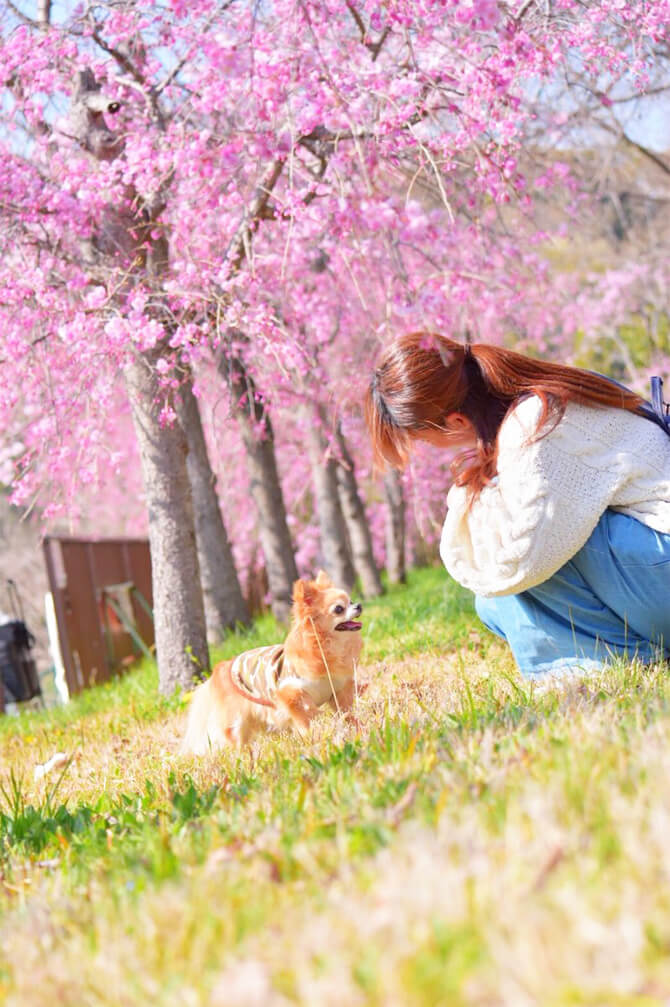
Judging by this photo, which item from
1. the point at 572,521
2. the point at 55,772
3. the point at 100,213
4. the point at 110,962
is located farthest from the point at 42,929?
the point at 100,213

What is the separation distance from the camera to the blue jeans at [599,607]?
3320 millimetres

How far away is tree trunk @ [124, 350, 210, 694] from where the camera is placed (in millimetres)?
5805

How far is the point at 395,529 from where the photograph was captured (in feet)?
43.1

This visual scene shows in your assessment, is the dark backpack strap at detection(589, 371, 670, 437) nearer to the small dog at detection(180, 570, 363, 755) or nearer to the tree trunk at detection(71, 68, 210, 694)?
the small dog at detection(180, 570, 363, 755)

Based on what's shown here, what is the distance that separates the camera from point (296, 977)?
51.9 inches

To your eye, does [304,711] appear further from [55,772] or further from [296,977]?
[296,977]

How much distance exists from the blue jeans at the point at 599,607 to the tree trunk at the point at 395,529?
29.2 ft

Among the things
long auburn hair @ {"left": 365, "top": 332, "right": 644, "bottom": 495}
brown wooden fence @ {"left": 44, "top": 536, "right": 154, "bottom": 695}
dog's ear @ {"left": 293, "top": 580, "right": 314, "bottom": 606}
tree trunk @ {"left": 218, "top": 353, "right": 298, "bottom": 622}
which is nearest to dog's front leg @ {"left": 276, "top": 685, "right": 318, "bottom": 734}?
dog's ear @ {"left": 293, "top": 580, "right": 314, "bottom": 606}

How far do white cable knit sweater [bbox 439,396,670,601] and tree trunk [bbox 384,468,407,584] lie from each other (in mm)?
9142

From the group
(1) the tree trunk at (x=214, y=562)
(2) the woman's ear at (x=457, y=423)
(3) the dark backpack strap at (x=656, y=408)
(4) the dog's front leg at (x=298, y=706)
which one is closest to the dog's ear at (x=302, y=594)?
(4) the dog's front leg at (x=298, y=706)

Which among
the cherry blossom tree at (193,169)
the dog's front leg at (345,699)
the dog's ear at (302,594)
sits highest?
the cherry blossom tree at (193,169)

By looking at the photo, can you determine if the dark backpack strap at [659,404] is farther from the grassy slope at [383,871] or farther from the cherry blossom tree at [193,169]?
the cherry blossom tree at [193,169]

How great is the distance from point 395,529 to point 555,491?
985 centimetres

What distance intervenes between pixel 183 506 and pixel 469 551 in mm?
2803
